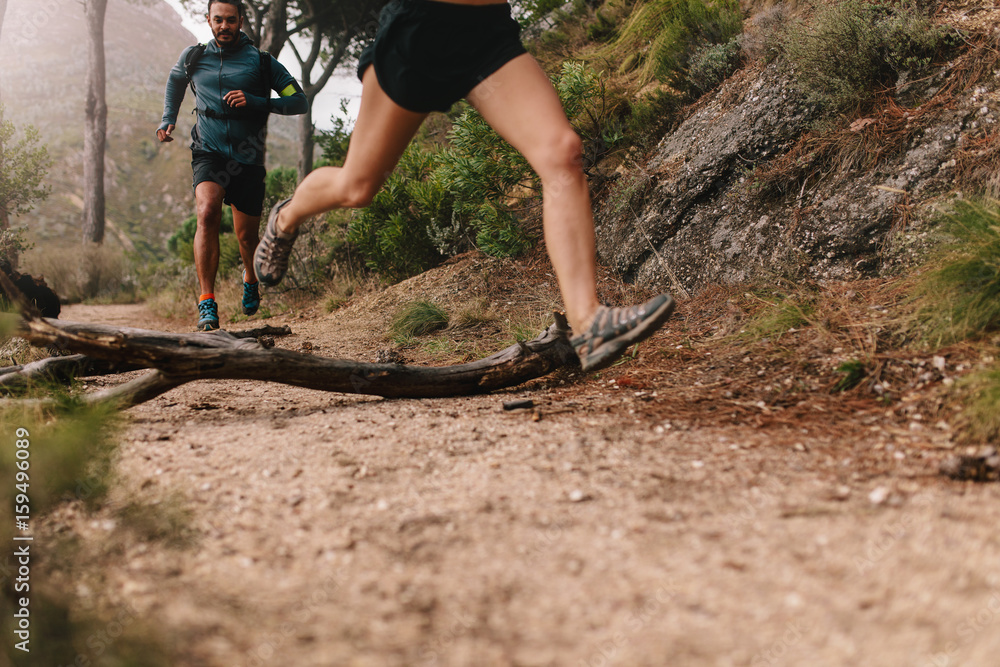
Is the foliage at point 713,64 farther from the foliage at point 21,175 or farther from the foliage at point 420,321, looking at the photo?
the foliage at point 21,175

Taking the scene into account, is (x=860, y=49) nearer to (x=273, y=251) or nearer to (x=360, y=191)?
(x=360, y=191)

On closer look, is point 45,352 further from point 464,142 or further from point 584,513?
point 584,513

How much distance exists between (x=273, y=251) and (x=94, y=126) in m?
13.1

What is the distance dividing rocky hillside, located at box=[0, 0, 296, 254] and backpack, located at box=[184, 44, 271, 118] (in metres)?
19.2

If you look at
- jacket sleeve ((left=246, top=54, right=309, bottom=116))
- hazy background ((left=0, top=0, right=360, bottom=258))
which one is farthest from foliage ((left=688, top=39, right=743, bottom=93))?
hazy background ((left=0, top=0, right=360, bottom=258))

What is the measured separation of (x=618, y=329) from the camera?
210 centimetres

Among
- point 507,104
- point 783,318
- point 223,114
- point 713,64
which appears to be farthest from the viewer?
point 713,64

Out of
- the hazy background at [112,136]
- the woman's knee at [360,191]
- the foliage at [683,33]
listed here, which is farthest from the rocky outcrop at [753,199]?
the hazy background at [112,136]

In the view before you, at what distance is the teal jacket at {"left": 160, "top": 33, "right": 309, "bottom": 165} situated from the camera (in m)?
4.43

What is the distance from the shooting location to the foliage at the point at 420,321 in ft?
15.3

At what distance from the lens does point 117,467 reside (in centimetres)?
184

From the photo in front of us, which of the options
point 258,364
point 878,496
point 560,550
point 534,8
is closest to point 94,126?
point 534,8

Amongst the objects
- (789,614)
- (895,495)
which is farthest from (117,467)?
(895,495)

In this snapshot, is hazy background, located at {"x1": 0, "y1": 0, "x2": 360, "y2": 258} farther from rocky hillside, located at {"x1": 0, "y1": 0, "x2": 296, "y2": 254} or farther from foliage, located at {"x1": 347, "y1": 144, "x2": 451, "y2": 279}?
foliage, located at {"x1": 347, "y1": 144, "x2": 451, "y2": 279}
